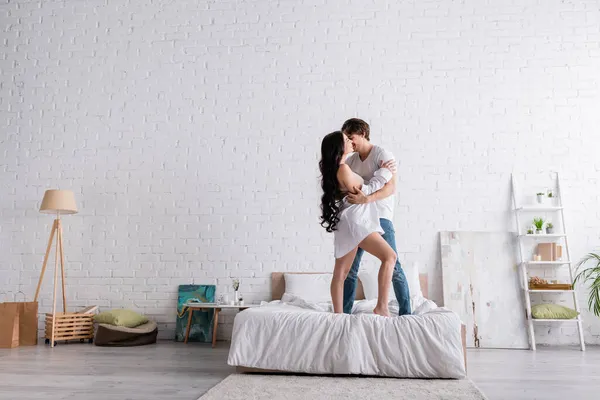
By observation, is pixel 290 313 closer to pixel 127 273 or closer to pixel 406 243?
pixel 406 243

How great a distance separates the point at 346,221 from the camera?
12.5ft

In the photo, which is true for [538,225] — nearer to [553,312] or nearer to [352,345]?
[553,312]

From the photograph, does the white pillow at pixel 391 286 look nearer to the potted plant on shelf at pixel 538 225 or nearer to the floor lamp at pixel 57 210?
the potted plant on shelf at pixel 538 225

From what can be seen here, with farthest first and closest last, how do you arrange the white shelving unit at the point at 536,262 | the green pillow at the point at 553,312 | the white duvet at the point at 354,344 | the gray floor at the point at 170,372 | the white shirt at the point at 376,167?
the white shelving unit at the point at 536,262, the green pillow at the point at 553,312, the white shirt at the point at 376,167, the white duvet at the point at 354,344, the gray floor at the point at 170,372

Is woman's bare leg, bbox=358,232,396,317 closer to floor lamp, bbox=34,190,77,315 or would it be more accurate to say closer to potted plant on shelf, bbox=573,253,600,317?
potted plant on shelf, bbox=573,253,600,317

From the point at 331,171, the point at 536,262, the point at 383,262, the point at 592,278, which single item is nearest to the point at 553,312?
the point at 536,262

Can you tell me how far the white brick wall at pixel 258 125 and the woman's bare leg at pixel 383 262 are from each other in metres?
2.10

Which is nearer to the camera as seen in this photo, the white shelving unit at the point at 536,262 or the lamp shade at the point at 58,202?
the white shelving unit at the point at 536,262

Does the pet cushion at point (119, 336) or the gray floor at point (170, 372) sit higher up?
the pet cushion at point (119, 336)

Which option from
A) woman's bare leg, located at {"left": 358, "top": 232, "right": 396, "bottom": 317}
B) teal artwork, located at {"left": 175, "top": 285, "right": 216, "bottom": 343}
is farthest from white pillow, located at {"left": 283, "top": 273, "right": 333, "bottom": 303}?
woman's bare leg, located at {"left": 358, "top": 232, "right": 396, "bottom": 317}

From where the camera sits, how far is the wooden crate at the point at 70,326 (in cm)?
552

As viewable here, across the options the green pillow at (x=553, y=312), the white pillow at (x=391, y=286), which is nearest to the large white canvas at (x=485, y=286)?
the green pillow at (x=553, y=312)

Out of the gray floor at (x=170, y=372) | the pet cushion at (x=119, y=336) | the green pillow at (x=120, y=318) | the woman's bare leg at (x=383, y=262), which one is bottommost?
the gray floor at (x=170, y=372)

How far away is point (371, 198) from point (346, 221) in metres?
0.24
